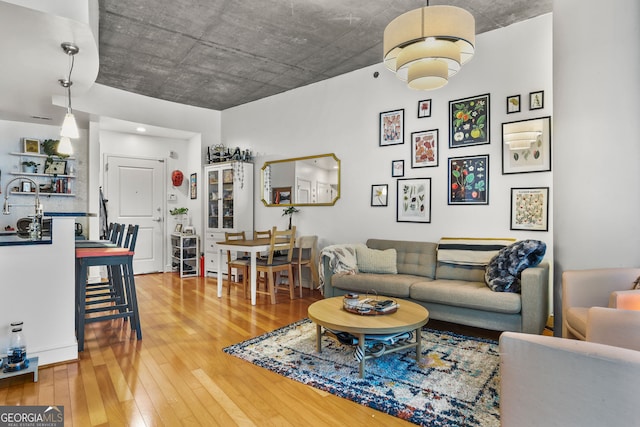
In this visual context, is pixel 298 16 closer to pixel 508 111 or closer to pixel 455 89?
pixel 455 89

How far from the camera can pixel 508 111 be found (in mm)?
3559

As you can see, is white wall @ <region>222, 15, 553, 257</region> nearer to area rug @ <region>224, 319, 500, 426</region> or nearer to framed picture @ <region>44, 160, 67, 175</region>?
area rug @ <region>224, 319, 500, 426</region>

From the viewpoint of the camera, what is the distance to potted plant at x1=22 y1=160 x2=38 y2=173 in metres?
5.13

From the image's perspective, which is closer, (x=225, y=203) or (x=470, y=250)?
(x=470, y=250)

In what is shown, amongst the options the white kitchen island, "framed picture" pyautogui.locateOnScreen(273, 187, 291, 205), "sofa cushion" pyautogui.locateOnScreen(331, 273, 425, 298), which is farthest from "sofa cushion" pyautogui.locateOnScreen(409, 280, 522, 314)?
the white kitchen island

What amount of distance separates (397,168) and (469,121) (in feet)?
3.11

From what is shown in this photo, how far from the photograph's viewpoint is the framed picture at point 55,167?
5305 millimetres

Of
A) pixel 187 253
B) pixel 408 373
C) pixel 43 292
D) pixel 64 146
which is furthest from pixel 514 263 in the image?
pixel 187 253

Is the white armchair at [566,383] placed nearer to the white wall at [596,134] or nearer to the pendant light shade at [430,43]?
the pendant light shade at [430,43]

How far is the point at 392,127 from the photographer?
173 inches

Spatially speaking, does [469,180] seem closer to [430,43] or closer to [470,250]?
[470,250]

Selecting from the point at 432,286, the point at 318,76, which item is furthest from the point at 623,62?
the point at 318,76

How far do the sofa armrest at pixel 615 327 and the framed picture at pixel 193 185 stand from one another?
616cm

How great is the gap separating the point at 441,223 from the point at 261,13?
9.19ft
